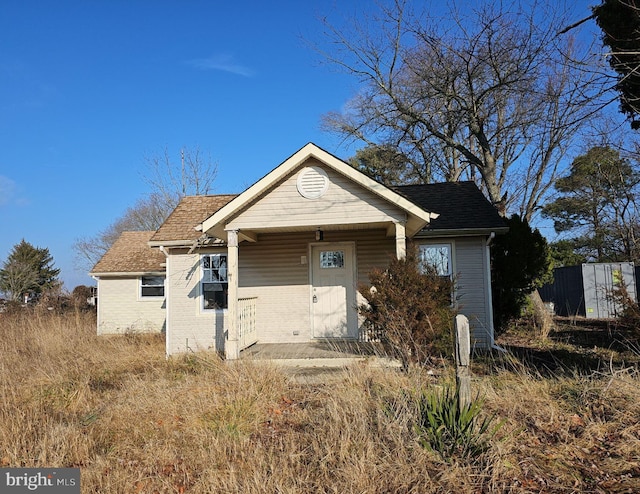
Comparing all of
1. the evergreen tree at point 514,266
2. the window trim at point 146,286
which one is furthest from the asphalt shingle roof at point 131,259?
the evergreen tree at point 514,266

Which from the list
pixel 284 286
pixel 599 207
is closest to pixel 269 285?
pixel 284 286

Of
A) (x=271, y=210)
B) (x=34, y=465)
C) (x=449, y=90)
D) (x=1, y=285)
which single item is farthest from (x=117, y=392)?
(x=1, y=285)

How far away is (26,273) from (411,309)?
1373 inches

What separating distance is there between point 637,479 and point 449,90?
1471 centimetres

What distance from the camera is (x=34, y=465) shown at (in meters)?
4.02

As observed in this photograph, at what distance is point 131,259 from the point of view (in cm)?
1803

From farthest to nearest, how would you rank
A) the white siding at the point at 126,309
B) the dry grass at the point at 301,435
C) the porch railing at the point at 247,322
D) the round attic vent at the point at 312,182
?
the white siding at the point at 126,309 < the porch railing at the point at 247,322 < the round attic vent at the point at 312,182 < the dry grass at the point at 301,435

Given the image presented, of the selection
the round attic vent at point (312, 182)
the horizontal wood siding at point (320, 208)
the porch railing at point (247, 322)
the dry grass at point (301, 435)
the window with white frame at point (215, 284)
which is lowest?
the dry grass at point (301, 435)

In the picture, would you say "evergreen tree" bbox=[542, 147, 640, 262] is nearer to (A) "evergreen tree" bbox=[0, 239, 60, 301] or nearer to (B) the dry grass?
(B) the dry grass

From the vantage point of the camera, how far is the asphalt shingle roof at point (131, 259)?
1731 cm

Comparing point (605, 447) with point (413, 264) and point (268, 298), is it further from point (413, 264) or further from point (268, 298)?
point (268, 298)

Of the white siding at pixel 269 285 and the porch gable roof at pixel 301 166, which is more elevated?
the porch gable roof at pixel 301 166

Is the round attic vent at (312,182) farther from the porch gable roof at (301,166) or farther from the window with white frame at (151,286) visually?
the window with white frame at (151,286)

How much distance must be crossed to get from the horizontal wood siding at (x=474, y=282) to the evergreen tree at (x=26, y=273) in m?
26.3
